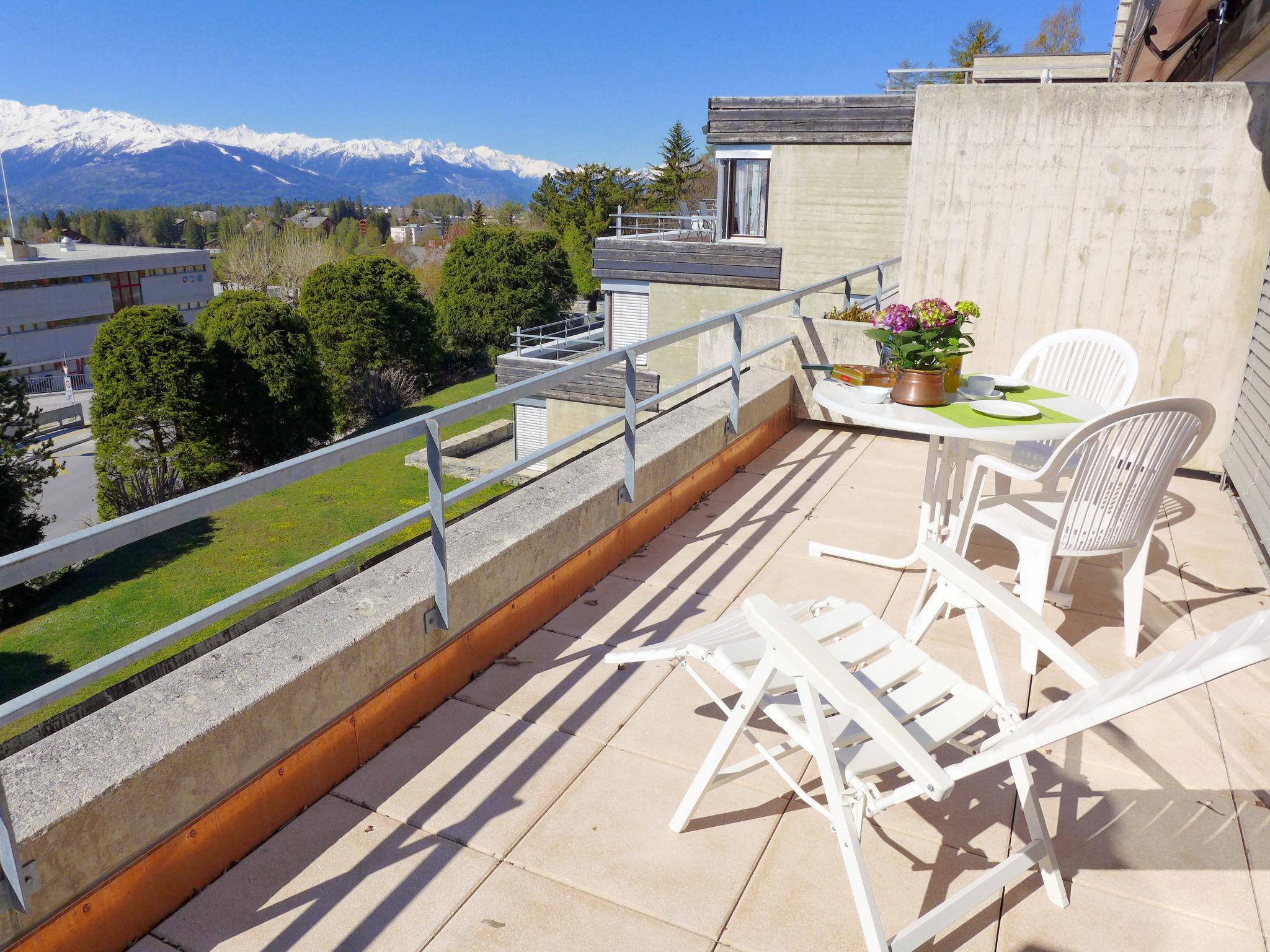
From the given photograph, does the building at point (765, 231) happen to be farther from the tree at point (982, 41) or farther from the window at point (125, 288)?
the window at point (125, 288)

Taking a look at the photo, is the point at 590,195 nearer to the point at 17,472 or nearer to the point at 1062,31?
the point at 1062,31

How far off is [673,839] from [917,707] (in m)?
0.72

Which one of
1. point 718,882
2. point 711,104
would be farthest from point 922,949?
point 711,104

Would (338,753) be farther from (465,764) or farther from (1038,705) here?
(1038,705)

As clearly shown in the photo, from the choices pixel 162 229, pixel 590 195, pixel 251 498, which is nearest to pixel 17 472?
pixel 251 498

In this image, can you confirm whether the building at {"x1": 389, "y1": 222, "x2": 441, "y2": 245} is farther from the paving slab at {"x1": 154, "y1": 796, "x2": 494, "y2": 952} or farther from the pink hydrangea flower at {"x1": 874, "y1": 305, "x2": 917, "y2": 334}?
the paving slab at {"x1": 154, "y1": 796, "x2": 494, "y2": 952}

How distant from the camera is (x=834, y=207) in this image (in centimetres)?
1786

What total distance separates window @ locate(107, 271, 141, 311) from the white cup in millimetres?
66968

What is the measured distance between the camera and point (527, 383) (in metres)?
3.04

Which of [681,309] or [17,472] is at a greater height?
[681,309]

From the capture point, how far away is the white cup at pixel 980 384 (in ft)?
12.8

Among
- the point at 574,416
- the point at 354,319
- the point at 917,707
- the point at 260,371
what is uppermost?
the point at 917,707

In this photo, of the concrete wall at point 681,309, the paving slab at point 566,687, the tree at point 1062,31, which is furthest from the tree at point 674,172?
the paving slab at point 566,687

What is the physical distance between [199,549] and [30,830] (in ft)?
72.2
